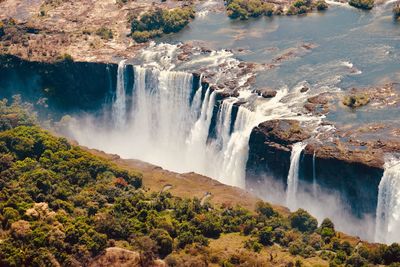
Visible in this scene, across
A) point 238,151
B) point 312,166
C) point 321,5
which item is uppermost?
point 321,5

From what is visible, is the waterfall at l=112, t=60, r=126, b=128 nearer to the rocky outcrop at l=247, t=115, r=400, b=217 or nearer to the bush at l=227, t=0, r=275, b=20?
the bush at l=227, t=0, r=275, b=20

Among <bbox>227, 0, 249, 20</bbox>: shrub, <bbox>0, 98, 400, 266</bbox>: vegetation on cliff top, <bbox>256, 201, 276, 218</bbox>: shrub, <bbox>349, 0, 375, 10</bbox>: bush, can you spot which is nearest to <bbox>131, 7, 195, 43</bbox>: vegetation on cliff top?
<bbox>227, 0, 249, 20</bbox>: shrub

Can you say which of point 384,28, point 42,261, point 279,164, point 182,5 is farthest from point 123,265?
point 182,5

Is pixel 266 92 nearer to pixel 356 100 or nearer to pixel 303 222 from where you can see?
pixel 356 100

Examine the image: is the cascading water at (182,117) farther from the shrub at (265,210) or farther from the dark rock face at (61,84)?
the shrub at (265,210)

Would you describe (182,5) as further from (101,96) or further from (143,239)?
(143,239)

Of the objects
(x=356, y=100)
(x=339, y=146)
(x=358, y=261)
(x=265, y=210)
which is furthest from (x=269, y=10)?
(x=358, y=261)
